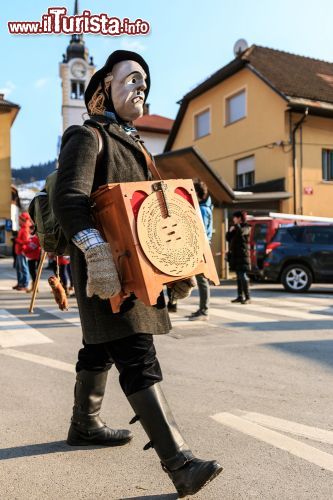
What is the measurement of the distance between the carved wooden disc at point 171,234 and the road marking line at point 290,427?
143 centimetres

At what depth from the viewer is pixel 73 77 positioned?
6206cm

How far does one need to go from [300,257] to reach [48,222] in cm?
1113

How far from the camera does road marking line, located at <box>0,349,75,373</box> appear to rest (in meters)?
4.73

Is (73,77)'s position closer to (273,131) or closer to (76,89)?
(76,89)

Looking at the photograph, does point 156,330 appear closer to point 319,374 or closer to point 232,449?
point 232,449

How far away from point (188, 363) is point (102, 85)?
3.03 meters

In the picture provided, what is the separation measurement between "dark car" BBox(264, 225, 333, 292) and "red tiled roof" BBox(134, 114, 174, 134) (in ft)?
106

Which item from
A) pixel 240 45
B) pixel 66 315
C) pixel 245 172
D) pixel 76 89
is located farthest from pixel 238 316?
pixel 76 89

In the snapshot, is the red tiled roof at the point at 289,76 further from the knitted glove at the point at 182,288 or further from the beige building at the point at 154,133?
the beige building at the point at 154,133

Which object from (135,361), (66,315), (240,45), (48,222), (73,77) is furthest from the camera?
(73,77)

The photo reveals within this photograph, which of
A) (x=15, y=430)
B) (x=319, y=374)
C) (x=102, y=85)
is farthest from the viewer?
(x=319, y=374)

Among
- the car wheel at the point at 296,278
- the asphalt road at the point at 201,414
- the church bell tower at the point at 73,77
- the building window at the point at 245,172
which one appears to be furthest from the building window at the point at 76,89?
the asphalt road at the point at 201,414

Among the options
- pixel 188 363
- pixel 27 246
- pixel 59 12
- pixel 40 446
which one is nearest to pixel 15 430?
pixel 40 446

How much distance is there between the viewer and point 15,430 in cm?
316
